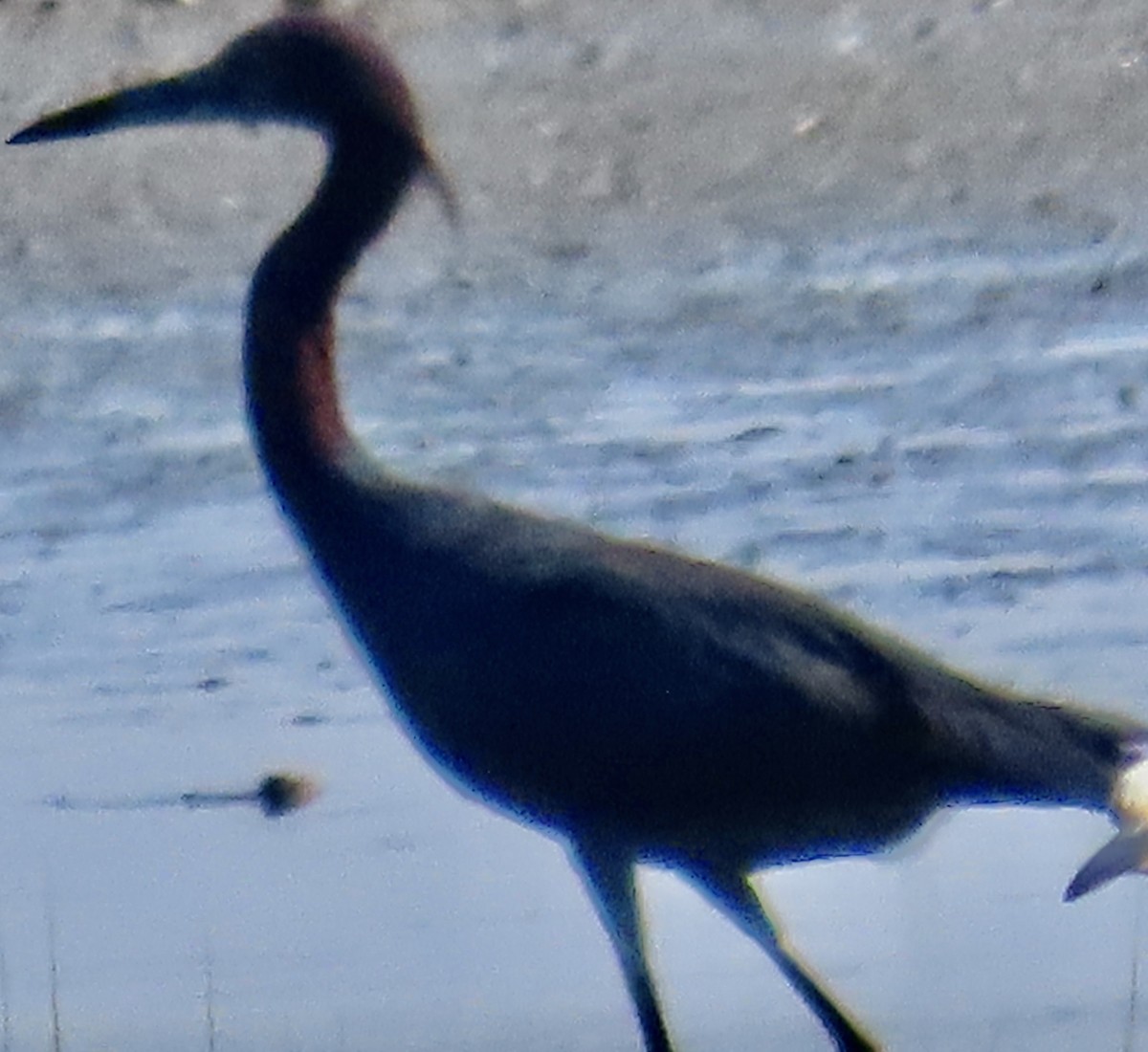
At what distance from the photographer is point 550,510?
5.04 meters

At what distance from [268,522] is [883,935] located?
1.74 metres

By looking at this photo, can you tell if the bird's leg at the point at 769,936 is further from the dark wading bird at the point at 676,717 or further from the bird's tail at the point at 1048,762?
the bird's tail at the point at 1048,762

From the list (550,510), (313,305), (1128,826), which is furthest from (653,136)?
(1128,826)

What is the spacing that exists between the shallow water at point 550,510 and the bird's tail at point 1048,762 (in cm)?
29

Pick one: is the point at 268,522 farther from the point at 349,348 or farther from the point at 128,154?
the point at 128,154

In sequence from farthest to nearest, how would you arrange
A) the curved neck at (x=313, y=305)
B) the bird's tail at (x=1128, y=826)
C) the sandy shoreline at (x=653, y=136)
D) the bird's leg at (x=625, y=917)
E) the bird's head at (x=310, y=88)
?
the sandy shoreline at (x=653, y=136) < the bird's head at (x=310, y=88) < the curved neck at (x=313, y=305) < the bird's leg at (x=625, y=917) < the bird's tail at (x=1128, y=826)

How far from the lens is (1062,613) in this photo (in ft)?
15.6

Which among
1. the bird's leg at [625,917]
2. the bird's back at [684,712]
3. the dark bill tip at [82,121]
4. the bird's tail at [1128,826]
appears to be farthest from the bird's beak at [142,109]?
the bird's tail at [1128,826]

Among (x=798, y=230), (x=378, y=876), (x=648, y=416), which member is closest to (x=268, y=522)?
(x=648, y=416)

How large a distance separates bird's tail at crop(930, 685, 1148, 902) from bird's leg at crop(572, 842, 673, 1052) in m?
0.39

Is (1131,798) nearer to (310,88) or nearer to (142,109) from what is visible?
(310,88)

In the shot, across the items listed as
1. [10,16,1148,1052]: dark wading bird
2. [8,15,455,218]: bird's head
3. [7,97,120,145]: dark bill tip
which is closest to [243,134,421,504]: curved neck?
[8,15,455,218]: bird's head

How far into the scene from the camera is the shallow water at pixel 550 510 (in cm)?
382

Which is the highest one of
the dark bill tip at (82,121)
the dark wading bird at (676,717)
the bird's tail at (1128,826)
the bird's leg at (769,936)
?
the dark bill tip at (82,121)
